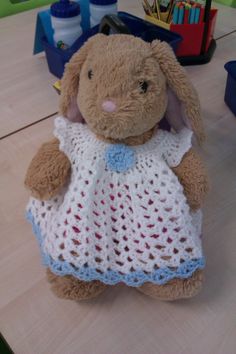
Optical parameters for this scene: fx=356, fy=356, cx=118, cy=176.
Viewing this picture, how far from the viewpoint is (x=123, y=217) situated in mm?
394

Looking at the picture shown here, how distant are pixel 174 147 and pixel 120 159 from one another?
0.07 metres

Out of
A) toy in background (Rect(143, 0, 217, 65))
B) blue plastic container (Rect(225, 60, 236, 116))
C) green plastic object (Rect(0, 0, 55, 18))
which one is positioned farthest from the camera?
green plastic object (Rect(0, 0, 55, 18))

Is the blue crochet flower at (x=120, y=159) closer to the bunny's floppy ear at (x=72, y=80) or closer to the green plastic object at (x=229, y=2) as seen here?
the bunny's floppy ear at (x=72, y=80)

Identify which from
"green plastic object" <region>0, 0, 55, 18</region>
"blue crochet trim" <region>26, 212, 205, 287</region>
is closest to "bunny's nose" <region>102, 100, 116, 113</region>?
"blue crochet trim" <region>26, 212, 205, 287</region>

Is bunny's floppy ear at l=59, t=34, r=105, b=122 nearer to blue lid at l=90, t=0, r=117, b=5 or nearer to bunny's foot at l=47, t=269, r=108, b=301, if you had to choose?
bunny's foot at l=47, t=269, r=108, b=301

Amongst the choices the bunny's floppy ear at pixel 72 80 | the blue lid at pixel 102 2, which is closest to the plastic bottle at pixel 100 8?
the blue lid at pixel 102 2

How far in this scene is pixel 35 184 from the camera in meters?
0.40

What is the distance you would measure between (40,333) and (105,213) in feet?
0.51

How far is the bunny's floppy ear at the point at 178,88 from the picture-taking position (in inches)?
14.5

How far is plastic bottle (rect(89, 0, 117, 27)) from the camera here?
0.76 meters

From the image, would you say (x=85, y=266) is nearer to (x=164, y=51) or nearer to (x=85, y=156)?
(x=85, y=156)

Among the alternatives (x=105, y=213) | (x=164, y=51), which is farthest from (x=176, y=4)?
(x=105, y=213)

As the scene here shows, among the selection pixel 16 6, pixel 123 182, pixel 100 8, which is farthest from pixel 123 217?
pixel 16 6

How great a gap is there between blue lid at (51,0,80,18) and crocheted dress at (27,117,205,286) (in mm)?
396
